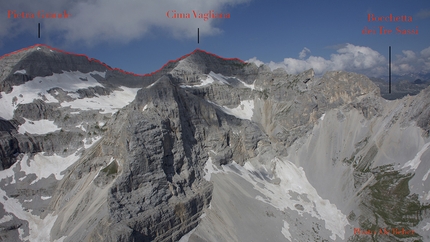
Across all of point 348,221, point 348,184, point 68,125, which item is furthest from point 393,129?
point 68,125

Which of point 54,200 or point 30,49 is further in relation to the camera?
point 30,49

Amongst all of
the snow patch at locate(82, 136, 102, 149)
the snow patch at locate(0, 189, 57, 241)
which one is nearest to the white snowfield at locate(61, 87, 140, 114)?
the snow patch at locate(82, 136, 102, 149)

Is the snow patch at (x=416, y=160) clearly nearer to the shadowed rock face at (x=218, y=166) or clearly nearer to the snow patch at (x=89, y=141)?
the shadowed rock face at (x=218, y=166)

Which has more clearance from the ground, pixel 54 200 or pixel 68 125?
pixel 68 125

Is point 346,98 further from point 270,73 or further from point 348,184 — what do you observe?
point 270,73

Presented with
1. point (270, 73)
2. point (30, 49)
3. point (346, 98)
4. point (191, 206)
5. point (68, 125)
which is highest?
point (30, 49)

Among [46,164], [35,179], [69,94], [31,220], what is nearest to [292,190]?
[31,220]

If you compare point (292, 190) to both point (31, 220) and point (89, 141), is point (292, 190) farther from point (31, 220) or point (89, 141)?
point (31, 220)

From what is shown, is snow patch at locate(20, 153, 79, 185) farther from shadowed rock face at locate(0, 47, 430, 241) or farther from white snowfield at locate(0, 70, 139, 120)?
white snowfield at locate(0, 70, 139, 120)
